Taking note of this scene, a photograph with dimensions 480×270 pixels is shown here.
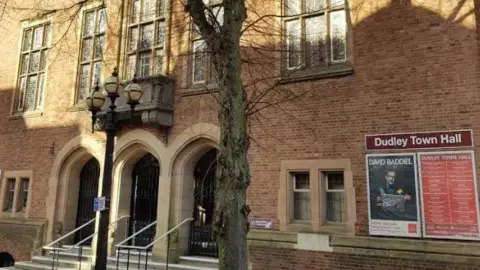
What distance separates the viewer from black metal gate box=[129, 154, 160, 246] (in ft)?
41.5

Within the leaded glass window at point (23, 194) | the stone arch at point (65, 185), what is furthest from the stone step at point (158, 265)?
the leaded glass window at point (23, 194)

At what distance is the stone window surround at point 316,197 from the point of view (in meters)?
9.21

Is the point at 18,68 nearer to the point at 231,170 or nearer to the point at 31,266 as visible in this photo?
the point at 31,266

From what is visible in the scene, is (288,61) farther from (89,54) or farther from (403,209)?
(89,54)

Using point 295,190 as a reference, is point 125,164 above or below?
above

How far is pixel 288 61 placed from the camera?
1070 cm

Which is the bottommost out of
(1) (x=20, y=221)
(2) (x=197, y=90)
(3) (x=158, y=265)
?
(3) (x=158, y=265)

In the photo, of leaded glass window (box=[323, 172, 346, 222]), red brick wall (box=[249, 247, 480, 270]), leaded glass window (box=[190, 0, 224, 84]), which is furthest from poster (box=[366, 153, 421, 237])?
leaded glass window (box=[190, 0, 224, 84])

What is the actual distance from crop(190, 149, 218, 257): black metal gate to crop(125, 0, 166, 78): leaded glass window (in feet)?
9.55

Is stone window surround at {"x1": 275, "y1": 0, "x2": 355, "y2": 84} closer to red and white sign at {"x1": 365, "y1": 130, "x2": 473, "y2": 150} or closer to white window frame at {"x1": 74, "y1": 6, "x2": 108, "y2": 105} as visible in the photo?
red and white sign at {"x1": 365, "y1": 130, "x2": 473, "y2": 150}

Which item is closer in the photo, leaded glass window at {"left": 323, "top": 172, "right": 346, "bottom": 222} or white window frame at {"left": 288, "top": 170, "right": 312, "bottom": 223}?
leaded glass window at {"left": 323, "top": 172, "right": 346, "bottom": 222}

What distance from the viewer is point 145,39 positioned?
13.3 meters

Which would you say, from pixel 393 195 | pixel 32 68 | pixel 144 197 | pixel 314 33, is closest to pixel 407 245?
pixel 393 195

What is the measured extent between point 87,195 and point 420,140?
33.5 ft
